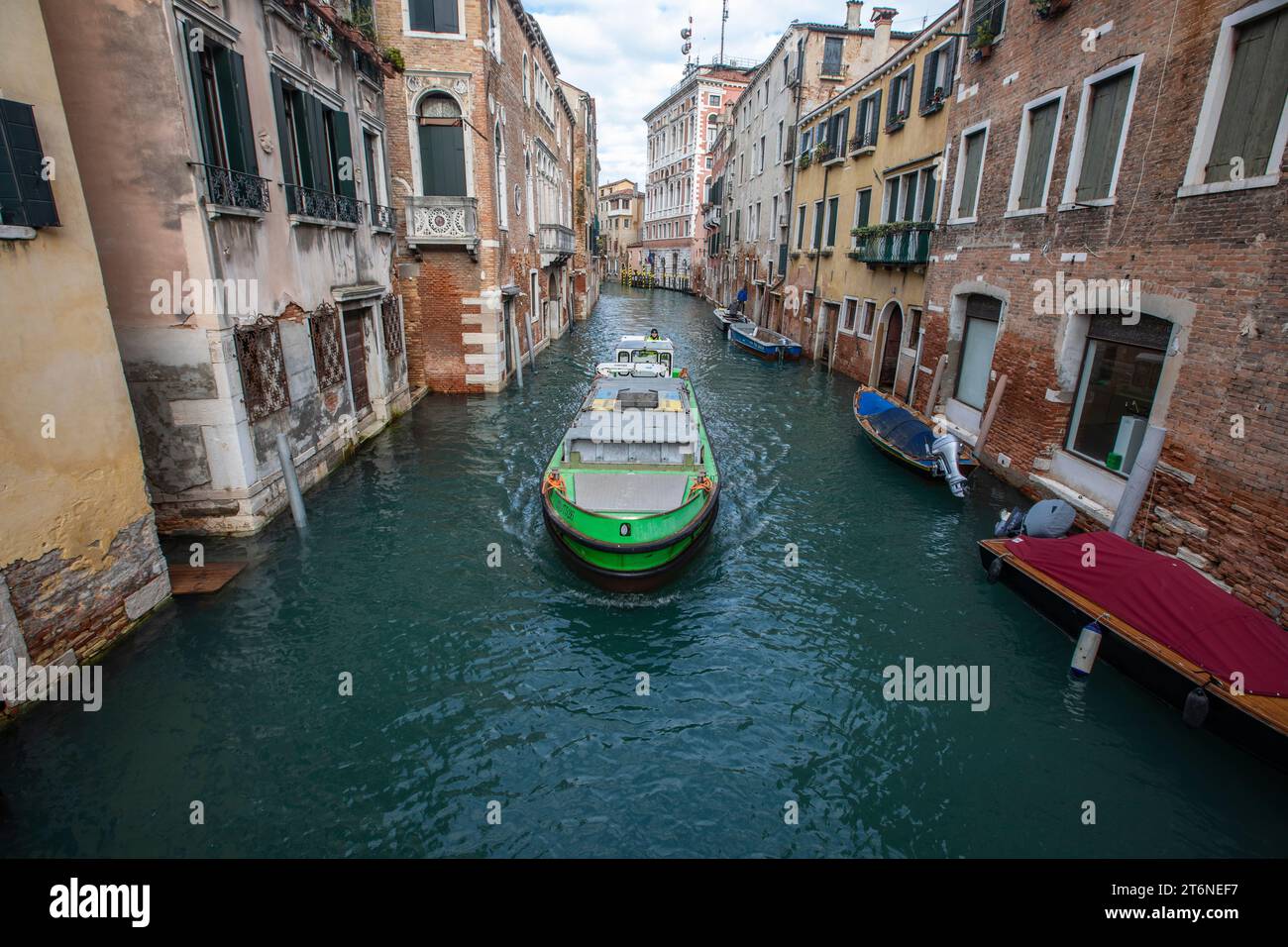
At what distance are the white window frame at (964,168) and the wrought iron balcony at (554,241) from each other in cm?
1538

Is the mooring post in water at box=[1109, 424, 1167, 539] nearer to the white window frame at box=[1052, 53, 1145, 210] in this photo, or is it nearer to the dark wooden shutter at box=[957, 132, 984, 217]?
the white window frame at box=[1052, 53, 1145, 210]

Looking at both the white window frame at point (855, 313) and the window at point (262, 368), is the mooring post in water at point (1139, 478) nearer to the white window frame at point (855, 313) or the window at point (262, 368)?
the window at point (262, 368)

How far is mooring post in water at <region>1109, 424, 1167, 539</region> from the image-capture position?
8.07 m

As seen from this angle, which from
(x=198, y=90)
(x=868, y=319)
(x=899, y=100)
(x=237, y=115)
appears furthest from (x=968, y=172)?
(x=198, y=90)

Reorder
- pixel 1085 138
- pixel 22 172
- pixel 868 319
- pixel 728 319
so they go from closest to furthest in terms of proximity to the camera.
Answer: pixel 22 172 < pixel 1085 138 < pixel 868 319 < pixel 728 319

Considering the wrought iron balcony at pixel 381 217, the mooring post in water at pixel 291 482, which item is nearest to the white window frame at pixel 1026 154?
the mooring post in water at pixel 291 482

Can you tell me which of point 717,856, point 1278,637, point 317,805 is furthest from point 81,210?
point 1278,637

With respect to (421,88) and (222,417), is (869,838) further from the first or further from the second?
(421,88)

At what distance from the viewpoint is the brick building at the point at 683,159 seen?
54.7m

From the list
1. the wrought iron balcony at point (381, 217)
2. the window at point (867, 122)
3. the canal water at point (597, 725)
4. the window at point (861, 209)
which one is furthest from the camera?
the window at point (861, 209)

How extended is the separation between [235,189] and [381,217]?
6.58 m

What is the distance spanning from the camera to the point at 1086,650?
6582mm

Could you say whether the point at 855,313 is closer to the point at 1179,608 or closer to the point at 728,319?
the point at 728,319

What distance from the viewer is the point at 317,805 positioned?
16.6ft
